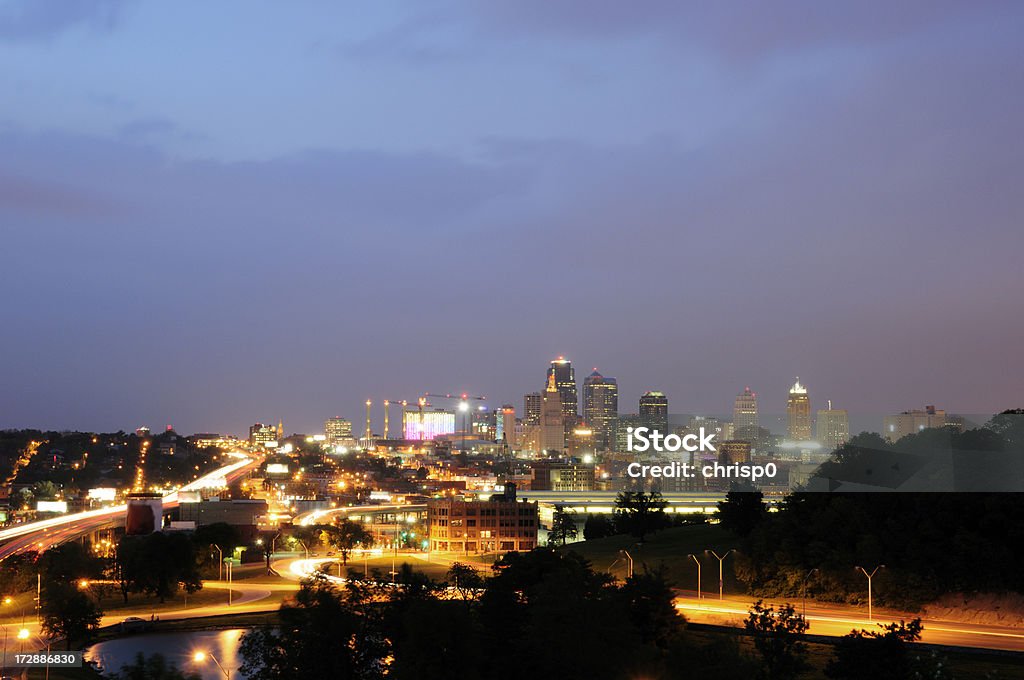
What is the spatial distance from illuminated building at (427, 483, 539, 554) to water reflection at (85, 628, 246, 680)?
4746cm

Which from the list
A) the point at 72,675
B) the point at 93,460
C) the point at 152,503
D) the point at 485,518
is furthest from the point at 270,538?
the point at 93,460

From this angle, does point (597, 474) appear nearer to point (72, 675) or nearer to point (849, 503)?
point (849, 503)

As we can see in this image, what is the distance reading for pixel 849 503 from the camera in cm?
4881

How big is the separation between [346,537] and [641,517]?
62.1 ft

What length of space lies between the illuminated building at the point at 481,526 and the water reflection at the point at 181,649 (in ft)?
156

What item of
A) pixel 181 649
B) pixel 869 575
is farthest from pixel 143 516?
pixel 869 575

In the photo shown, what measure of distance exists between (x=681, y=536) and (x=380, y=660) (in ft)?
152

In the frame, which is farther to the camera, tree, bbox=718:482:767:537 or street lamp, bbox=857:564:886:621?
tree, bbox=718:482:767:537

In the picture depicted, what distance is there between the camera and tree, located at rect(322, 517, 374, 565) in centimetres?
6981

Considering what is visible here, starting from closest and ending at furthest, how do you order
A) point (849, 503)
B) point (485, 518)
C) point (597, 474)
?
1. point (849, 503)
2. point (485, 518)
3. point (597, 474)

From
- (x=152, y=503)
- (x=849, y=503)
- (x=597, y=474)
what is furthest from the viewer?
(x=597, y=474)

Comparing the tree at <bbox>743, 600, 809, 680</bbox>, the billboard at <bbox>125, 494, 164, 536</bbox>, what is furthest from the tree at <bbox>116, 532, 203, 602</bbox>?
the tree at <bbox>743, 600, 809, 680</bbox>

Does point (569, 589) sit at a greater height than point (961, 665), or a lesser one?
greater

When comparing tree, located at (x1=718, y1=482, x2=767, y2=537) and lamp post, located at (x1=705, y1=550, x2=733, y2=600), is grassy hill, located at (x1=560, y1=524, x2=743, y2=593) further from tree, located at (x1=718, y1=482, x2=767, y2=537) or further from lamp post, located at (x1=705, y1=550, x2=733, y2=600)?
tree, located at (x1=718, y1=482, x2=767, y2=537)
